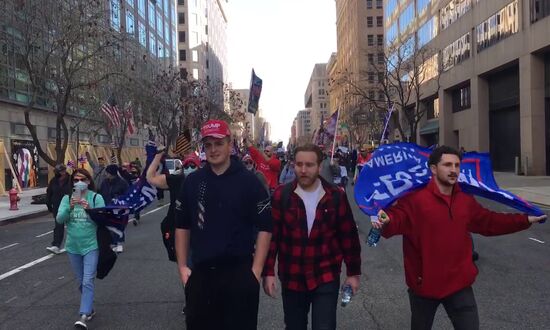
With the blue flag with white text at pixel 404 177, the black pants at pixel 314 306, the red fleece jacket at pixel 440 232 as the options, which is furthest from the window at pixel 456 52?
the black pants at pixel 314 306

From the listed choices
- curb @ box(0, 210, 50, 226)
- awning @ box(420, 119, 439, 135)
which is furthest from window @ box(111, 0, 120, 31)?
awning @ box(420, 119, 439, 135)

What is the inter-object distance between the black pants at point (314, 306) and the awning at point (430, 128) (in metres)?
45.1

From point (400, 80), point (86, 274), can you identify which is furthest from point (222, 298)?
point (400, 80)

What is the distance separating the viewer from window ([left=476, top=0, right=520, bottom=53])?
1200 inches

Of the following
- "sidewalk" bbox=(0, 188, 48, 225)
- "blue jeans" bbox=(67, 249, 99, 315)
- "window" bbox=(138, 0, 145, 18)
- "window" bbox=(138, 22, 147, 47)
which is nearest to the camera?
"blue jeans" bbox=(67, 249, 99, 315)

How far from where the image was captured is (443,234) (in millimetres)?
3287

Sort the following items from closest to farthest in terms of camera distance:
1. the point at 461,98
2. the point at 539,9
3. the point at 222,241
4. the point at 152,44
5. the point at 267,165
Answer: the point at 222,241, the point at 267,165, the point at 539,9, the point at 461,98, the point at 152,44

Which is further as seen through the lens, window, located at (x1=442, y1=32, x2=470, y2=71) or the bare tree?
window, located at (x1=442, y1=32, x2=470, y2=71)

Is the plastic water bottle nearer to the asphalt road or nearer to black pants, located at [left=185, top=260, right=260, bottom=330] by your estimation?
black pants, located at [left=185, top=260, right=260, bottom=330]

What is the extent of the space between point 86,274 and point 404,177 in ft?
10.8

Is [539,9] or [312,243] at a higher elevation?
[539,9]

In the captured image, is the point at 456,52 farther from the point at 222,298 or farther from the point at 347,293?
the point at 222,298

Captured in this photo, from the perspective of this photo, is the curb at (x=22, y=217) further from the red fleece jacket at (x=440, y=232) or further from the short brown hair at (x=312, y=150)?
the red fleece jacket at (x=440, y=232)

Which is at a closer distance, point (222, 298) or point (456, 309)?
point (222, 298)
